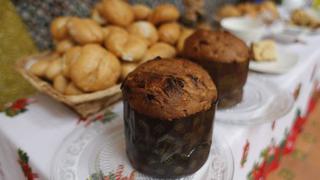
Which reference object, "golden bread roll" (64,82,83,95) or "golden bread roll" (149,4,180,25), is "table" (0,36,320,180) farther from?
"golden bread roll" (149,4,180,25)

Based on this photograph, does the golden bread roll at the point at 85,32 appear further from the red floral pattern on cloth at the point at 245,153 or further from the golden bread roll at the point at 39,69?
the red floral pattern on cloth at the point at 245,153

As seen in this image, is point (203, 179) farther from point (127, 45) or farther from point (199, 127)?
point (127, 45)

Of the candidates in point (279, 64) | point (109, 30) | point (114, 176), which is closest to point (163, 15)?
point (109, 30)

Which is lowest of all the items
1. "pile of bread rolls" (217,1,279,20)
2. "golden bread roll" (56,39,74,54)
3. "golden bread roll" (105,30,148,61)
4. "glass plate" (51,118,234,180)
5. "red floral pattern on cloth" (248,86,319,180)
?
"red floral pattern on cloth" (248,86,319,180)

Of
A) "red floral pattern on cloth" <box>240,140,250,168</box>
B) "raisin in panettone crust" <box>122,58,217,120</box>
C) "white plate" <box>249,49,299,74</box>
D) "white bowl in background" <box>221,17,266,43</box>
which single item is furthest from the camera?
"white bowl in background" <box>221,17,266,43</box>

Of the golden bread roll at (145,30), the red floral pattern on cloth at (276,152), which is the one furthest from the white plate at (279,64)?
the golden bread roll at (145,30)

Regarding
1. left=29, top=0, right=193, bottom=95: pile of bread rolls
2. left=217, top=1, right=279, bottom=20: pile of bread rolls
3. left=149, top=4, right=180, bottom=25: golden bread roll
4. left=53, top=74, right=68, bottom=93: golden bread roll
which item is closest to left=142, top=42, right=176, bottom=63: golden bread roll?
left=29, top=0, right=193, bottom=95: pile of bread rolls
